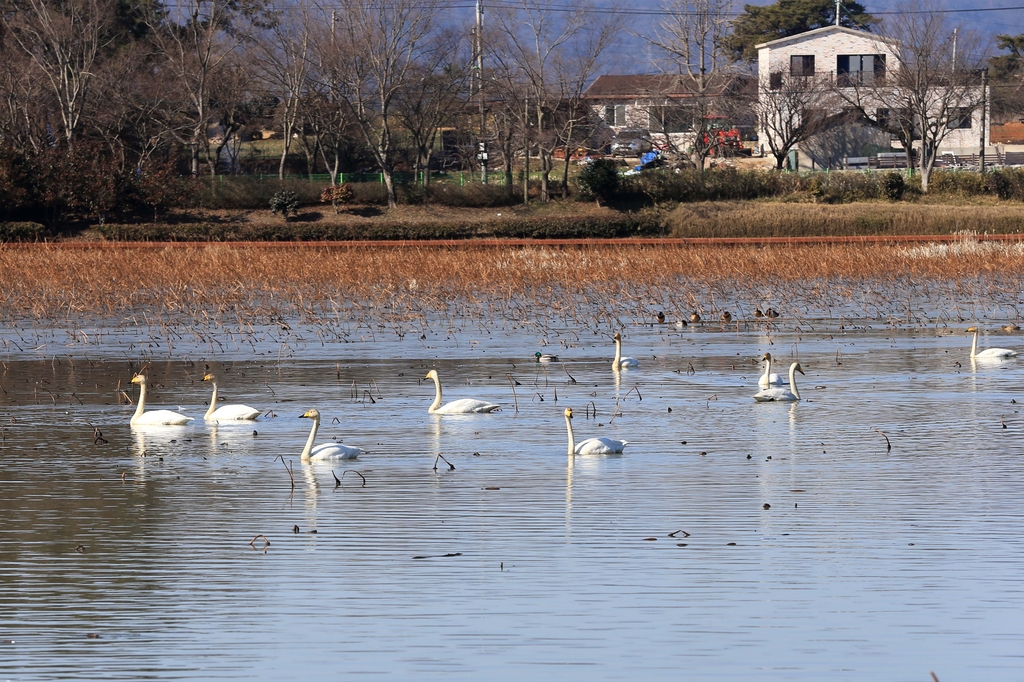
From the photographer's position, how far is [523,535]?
356 inches

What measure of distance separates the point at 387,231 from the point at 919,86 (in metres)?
26.9

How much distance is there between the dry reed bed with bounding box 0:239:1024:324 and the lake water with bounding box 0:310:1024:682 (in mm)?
9898

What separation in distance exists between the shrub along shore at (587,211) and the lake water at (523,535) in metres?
33.7

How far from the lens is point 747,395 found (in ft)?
52.3

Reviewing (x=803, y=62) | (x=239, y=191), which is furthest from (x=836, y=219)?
(x=803, y=62)

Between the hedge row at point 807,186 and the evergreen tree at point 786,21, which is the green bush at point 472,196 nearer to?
the hedge row at point 807,186

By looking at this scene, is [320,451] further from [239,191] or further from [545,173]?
[545,173]

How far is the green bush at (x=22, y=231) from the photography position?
4641cm

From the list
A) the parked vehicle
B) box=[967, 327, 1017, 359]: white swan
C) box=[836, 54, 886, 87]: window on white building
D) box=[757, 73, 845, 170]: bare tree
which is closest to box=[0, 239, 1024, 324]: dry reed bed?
box=[967, 327, 1017, 359]: white swan

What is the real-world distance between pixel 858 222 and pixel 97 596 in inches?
1836

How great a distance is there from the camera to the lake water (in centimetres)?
690

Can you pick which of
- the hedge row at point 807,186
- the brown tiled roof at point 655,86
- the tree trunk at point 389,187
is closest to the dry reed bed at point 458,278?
the hedge row at point 807,186

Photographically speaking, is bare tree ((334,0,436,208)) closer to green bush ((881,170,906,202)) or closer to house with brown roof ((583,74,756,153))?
house with brown roof ((583,74,756,153))

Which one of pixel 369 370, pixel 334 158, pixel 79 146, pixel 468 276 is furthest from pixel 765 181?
pixel 369 370
